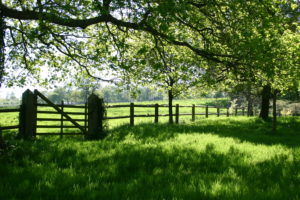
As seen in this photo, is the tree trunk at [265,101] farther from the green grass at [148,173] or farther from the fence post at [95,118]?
the fence post at [95,118]

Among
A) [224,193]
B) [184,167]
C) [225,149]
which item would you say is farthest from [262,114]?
[224,193]

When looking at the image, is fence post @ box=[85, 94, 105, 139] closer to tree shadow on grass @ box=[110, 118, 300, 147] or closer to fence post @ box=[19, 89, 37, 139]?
tree shadow on grass @ box=[110, 118, 300, 147]

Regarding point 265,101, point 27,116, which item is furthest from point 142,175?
point 265,101

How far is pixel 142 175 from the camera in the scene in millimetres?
4730

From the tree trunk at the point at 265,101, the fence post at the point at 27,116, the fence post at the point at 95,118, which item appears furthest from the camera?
the tree trunk at the point at 265,101

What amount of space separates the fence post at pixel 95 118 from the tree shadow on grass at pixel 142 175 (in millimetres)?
2958

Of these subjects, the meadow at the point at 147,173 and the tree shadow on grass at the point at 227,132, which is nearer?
the meadow at the point at 147,173

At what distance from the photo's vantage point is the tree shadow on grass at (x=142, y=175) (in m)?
3.81

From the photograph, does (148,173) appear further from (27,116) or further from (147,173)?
(27,116)

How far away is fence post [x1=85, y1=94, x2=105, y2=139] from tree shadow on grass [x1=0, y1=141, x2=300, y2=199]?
2.96 metres

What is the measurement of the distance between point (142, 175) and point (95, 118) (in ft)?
18.4

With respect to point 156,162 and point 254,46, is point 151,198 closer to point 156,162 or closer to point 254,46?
point 156,162

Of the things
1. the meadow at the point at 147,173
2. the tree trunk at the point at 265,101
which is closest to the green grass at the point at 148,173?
the meadow at the point at 147,173

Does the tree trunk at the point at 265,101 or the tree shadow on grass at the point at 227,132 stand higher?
the tree trunk at the point at 265,101
